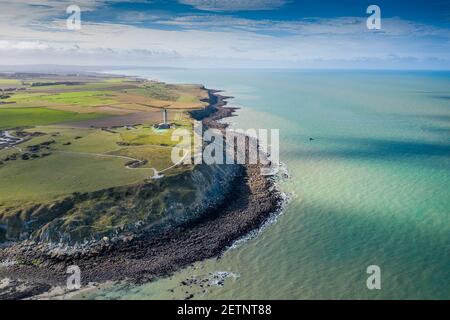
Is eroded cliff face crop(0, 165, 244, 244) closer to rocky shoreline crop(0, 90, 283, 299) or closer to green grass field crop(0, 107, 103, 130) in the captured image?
rocky shoreline crop(0, 90, 283, 299)

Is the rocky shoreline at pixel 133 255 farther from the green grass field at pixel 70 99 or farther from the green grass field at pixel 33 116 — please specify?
the green grass field at pixel 70 99

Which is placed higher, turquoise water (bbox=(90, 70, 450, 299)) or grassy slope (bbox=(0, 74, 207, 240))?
grassy slope (bbox=(0, 74, 207, 240))

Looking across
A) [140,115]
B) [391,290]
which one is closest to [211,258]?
[391,290]

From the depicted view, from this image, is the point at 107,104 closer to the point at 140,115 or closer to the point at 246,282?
the point at 140,115

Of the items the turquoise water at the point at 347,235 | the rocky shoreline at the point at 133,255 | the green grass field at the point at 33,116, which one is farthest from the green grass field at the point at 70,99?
the rocky shoreline at the point at 133,255

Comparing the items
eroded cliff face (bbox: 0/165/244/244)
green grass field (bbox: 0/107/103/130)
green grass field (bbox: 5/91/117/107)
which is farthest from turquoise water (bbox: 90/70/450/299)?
green grass field (bbox: 5/91/117/107)

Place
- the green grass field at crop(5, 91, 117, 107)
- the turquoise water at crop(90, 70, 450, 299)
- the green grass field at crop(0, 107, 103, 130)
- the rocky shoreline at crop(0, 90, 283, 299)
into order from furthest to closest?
the green grass field at crop(5, 91, 117, 107) → the green grass field at crop(0, 107, 103, 130) → the rocky shoreline at crop(0, 90, 283, 299) → the turquoise water at crop(90, 70, 450, 299)
